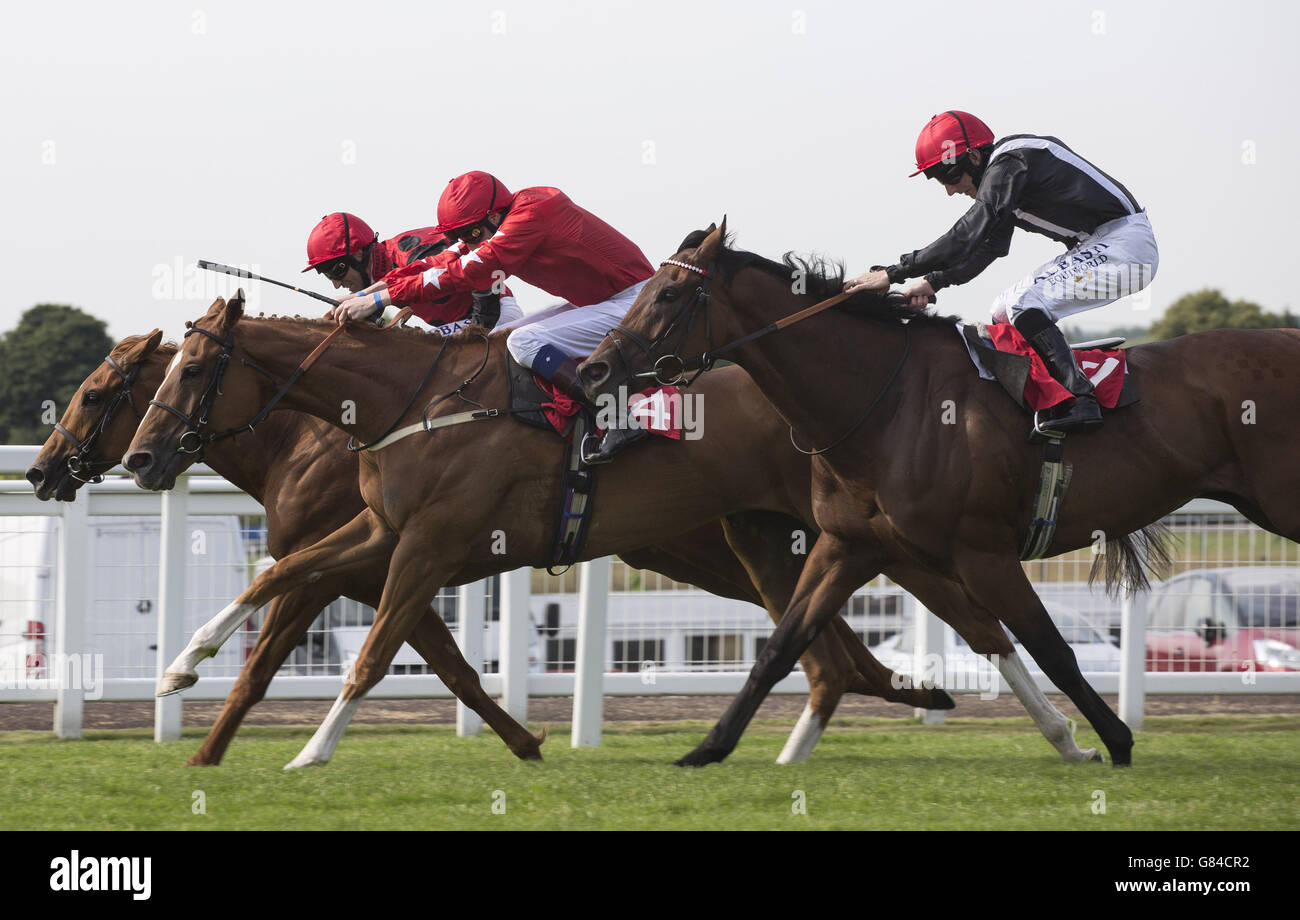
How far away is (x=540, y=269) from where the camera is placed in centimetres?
609

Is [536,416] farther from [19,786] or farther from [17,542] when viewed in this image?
[17,542]

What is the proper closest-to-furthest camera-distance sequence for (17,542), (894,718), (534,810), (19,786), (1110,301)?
(534,810) < (19,786) < (1110,301) < (17,542) < (894,718)

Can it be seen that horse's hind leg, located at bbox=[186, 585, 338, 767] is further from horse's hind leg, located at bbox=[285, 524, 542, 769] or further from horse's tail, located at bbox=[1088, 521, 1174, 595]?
horse's tail, located at bbox=[1088, 521, 1174, 595]

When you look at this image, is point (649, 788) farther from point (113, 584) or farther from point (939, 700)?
point (113, 584)

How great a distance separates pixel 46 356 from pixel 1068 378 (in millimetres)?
28834

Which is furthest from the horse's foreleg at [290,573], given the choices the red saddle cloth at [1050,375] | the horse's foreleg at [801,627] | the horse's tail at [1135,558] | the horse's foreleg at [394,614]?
the horse's tail at [1135,558]

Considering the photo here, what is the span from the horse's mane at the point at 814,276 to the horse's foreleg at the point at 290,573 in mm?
1530

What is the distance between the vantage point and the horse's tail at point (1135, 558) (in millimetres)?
6203

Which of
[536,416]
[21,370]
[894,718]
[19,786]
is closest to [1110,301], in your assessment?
[536,416]

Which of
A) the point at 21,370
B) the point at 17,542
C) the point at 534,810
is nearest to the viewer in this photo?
the point at 534,810

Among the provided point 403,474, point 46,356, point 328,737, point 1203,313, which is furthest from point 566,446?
point 1203,313

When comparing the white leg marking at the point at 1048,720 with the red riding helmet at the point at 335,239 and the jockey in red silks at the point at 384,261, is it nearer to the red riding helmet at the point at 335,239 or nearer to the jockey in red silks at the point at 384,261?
the jockey in red silks at the point at 384,261

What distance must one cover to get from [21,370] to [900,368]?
1128 inches

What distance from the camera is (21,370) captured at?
31.1 meters
